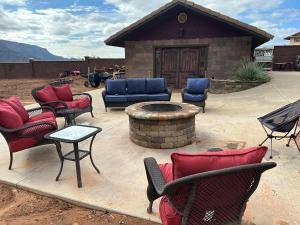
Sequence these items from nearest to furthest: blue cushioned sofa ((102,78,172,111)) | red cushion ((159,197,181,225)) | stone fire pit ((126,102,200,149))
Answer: red cushion ((159,197,181,225)) → stone fire pit ((126,102,200,149)) → blue cushioned sofa ((102,78,172,111))

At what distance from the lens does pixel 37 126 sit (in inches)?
141

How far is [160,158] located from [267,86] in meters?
8.30

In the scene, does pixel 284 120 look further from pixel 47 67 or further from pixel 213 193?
pixel 47 67

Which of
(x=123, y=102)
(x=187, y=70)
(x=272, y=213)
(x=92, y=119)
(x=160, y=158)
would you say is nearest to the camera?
(x=272, y=213)

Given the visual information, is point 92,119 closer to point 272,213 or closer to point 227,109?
point 227,109

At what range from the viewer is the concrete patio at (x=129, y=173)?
8.66 feet

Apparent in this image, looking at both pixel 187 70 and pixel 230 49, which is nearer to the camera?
pixel 230 49

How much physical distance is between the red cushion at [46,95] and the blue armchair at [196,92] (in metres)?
3.64

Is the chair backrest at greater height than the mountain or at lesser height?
→ lesser

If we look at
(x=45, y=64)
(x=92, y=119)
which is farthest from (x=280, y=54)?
(x=45, y=64)

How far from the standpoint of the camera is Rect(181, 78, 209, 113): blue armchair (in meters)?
6.91

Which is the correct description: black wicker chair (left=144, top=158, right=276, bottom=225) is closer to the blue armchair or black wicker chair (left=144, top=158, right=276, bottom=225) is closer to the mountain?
the blue armchair

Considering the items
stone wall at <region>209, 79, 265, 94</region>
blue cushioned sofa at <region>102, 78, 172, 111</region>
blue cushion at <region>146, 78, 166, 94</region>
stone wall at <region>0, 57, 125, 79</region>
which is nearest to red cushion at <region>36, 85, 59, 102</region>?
blue cushioned sofa at <region>102, 78, 172, 111</region>

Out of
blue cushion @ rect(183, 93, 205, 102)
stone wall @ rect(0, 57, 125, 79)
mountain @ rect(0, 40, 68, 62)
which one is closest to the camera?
blue cushion @ rect(183, 93, 205, 102)
